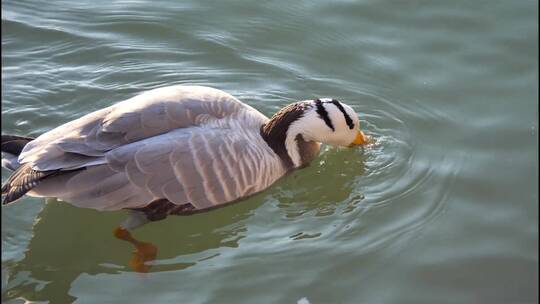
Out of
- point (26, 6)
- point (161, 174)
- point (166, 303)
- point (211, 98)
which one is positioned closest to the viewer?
point (166, 303)

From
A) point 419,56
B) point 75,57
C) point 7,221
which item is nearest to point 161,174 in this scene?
point 7,221

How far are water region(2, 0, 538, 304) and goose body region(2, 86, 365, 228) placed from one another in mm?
282

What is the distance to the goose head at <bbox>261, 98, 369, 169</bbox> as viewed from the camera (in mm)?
6648

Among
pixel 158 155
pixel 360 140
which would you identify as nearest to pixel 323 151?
pixel 360 140

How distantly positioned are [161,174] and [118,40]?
2.86 metres

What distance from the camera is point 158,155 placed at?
586 centimetres

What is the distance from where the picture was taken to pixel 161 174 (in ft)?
19.3

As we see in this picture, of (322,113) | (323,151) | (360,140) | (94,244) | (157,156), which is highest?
(322,113)

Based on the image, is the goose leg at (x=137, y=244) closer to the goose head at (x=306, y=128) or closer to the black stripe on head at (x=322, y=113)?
the goose head at (x=306, y=128)

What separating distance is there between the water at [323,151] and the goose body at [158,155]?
282 millimetres

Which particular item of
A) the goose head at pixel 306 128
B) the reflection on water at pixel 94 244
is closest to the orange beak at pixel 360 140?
the goose head at pixel 306 128

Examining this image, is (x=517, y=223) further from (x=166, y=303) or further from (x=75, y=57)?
(x=75, y=57)

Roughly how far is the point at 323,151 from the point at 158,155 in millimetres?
1884

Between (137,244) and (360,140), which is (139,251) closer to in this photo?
(137,244)
